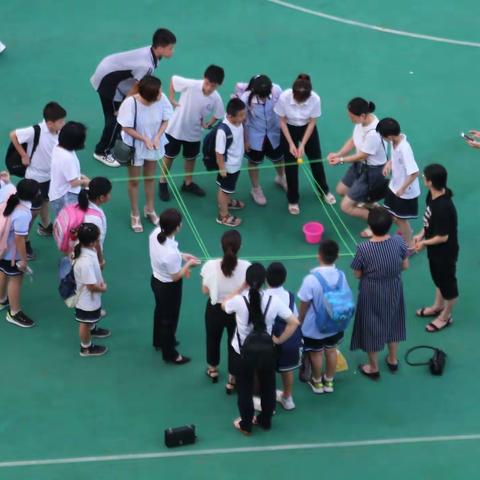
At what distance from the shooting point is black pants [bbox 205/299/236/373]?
7.55 m

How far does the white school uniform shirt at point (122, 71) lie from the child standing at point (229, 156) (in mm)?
1132

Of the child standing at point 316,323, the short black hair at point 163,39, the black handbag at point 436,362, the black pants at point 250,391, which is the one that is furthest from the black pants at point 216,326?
the short black hair at point 163,39

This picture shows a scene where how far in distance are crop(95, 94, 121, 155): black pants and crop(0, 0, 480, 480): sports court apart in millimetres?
205

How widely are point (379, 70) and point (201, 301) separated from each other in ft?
14.8

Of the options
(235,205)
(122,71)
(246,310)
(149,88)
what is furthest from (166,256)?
(122,71)

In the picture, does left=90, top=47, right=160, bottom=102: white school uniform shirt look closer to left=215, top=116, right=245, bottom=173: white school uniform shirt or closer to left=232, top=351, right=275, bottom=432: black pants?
left=215, top=116, right=245, bottom=173: white school uniform shirt

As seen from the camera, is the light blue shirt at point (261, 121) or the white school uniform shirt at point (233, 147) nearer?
the white school uniform shirt at point (233, 147)

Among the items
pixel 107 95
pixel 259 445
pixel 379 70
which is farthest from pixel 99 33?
pixel 259 445

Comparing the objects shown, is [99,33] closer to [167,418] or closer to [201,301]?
[201,301]

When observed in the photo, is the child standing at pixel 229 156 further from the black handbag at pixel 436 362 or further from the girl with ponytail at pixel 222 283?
the black handbag at pixel 436 362

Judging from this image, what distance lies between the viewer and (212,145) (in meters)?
9.49

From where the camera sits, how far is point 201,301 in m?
8.81

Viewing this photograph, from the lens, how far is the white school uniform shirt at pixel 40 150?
28.7 feet

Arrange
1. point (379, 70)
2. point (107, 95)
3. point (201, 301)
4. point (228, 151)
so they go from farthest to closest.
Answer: point (379, 70)
point (107, 95)
point (228, 151)
point (201, 301)
